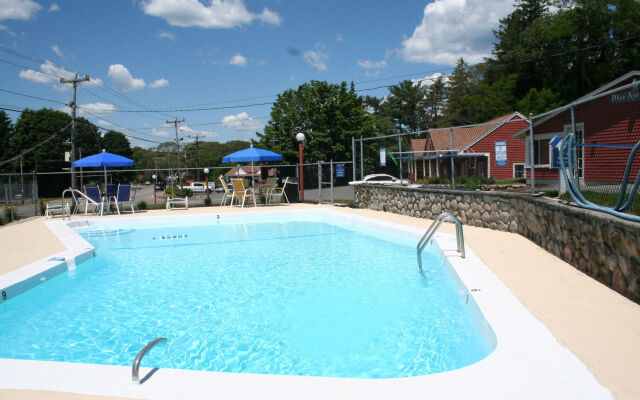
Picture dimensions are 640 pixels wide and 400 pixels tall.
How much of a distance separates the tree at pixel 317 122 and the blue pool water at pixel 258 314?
1294 inches

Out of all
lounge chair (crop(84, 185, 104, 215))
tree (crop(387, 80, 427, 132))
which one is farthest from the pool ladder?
tree (crop(387, 80, 427, 132))

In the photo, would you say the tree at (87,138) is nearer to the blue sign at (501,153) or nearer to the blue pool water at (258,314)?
the blue pool water at (258,314)

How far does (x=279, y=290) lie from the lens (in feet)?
18.3

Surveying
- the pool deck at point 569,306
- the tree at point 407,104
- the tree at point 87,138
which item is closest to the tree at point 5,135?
the tree at point 87,138

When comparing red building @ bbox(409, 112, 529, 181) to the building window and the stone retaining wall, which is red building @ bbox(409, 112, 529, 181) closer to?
the building window

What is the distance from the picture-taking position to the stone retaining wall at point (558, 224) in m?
3.88

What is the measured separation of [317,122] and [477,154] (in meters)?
31.4

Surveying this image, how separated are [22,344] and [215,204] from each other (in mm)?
13274

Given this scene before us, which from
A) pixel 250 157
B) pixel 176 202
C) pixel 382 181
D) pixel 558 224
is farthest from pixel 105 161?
pixel 558 224

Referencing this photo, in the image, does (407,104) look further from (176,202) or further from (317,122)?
(176,202)

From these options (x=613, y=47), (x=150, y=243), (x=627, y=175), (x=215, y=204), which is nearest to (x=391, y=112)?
(x=613, y=47)

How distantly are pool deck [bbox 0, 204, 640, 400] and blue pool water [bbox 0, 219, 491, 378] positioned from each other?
0.61 m

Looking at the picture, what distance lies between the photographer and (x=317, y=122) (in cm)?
4116

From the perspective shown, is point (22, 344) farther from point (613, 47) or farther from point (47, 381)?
point (613, 47)
